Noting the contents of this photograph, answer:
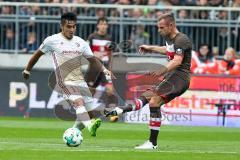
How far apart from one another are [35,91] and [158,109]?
9587 mm

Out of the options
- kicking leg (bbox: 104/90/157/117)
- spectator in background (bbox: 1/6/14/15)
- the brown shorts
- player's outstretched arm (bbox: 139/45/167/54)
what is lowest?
kicking leg (bbox: 104/90/157/117)

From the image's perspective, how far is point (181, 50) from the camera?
16.1 meters

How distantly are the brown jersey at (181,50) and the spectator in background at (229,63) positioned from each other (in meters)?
8.95

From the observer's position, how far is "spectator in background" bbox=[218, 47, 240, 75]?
2547cm

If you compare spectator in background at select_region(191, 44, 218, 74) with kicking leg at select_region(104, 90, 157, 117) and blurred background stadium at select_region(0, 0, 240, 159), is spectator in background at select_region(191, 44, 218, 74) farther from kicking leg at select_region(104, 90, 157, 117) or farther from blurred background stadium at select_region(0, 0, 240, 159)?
kicking leg at select_region(104, 90, 157, 117)

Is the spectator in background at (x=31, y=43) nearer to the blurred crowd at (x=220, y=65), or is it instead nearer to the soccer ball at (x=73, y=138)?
the blurred crowd at (x=220, y=65)

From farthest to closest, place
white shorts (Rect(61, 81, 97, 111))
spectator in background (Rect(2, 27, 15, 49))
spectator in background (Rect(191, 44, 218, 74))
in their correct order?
spectator in background (Rect(2, 27, 15, 49))
spectator in background (Rect(191, 44, 218, 74))
white shorts (Rect(61, 81, 97, 111))

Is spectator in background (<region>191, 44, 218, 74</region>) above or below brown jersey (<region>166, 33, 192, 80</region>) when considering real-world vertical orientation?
below

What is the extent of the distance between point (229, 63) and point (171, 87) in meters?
9.43

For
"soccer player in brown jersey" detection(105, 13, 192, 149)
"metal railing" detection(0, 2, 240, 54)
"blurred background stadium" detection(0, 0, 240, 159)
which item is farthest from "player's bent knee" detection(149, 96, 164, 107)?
"metal railing" detection(0, 2, 240, 54)

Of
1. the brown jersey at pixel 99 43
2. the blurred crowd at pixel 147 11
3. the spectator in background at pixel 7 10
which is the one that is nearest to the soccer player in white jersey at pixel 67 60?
the brown jersey at pixel 99 43

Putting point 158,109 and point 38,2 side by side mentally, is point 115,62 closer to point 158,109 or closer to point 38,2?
point 38,2

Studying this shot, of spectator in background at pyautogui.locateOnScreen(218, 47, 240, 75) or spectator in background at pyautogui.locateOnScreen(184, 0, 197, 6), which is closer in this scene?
spectator in background at pyautogui.locateOnScreen(218, 47, 240, 75)

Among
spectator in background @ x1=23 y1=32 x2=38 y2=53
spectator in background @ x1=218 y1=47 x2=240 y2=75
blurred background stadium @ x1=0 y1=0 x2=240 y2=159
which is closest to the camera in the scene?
blurred background stadium @ x1=0 y1=0 x2=240 y2=159
